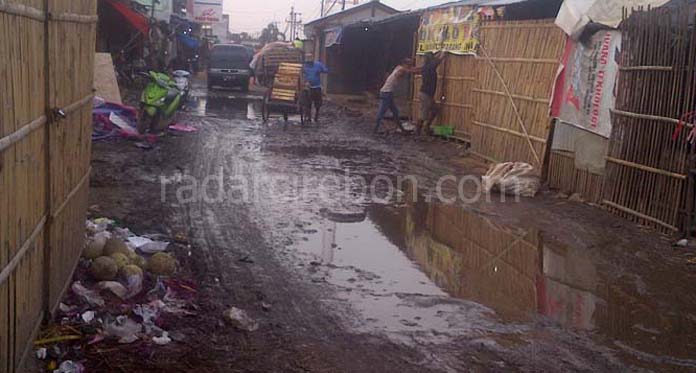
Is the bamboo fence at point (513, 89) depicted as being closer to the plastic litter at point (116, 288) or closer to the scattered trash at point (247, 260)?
the scattered trash at point (247, 260)

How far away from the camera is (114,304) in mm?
5324

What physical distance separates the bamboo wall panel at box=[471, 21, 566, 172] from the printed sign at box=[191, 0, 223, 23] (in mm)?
A: 59949

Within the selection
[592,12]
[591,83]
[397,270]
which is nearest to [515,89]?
[591,83]

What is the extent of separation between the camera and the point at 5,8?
133 inches

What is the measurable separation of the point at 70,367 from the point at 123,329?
62 centimetres

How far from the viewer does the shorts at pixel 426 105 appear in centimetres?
1731

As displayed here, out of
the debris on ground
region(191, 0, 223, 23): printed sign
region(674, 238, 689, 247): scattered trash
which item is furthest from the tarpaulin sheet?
region(191, 0, 223, 23): printed sign

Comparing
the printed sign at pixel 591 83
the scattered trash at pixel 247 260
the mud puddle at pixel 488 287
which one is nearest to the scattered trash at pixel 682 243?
the mud puddle at pixel 488 287

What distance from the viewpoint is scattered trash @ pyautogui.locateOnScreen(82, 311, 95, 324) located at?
4941 millimetres

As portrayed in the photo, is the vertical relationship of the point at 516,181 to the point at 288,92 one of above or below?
below

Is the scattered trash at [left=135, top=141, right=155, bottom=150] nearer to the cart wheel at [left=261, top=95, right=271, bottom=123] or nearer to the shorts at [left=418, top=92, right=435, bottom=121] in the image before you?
the cart wheel at [left=261, top=95, right=271, bottom=123]

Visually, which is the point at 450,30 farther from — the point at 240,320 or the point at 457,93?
the point at 240,320

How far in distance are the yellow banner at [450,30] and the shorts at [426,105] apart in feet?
3.78

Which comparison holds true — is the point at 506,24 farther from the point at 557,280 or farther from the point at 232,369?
the point at 232,369
